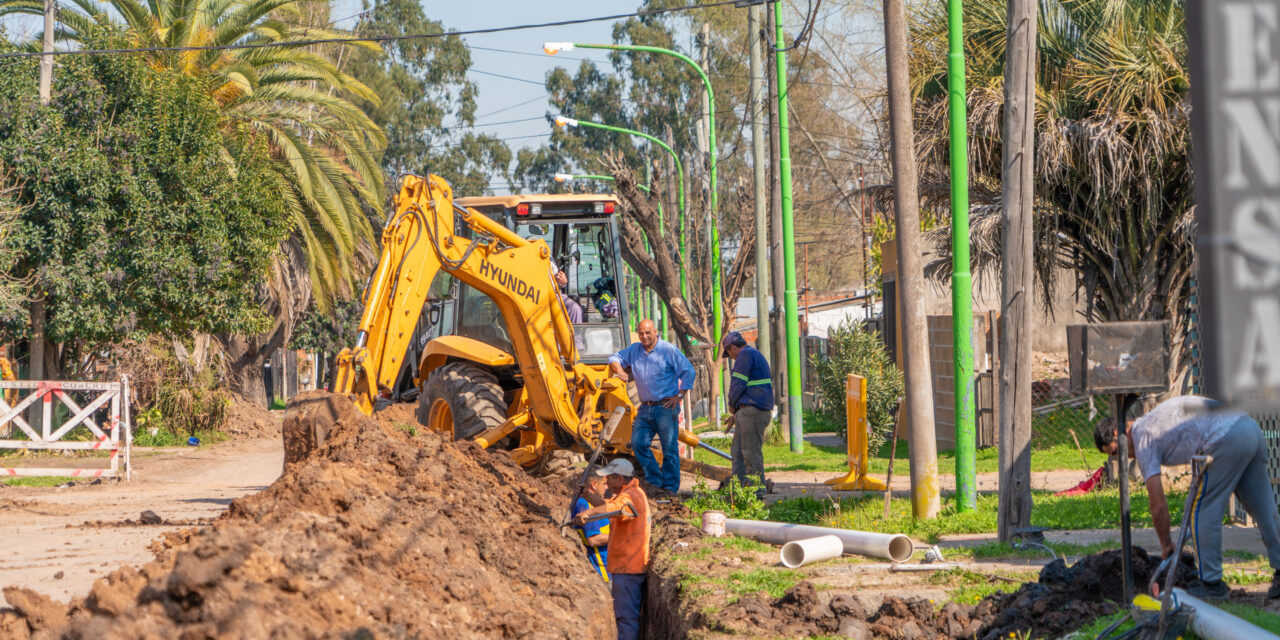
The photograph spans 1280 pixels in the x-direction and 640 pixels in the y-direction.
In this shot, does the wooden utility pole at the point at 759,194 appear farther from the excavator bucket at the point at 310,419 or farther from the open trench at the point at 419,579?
the excavator bucket at the point at 310,419

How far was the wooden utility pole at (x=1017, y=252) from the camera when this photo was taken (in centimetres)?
976

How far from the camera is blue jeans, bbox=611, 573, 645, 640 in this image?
28.7 ft

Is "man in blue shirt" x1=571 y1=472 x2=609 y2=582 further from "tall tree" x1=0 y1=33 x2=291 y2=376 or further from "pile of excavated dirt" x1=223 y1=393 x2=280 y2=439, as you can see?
"pile of excavated dirt" x1=223 y1=393 x2=280 y2=439

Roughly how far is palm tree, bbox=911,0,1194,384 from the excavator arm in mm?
6092

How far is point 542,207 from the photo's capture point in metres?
14.4

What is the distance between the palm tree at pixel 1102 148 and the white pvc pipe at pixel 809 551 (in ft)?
24.4

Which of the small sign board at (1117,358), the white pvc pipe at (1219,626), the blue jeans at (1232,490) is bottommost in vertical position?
the white pvc pipe at (1219,626)

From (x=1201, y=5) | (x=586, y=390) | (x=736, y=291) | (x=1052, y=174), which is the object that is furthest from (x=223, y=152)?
(x=1201, y=5)

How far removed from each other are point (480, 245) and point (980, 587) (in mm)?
6279

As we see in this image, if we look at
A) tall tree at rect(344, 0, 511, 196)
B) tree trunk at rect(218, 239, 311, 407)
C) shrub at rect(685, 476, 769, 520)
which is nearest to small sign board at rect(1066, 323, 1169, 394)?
shrub at rect(685, 476, 769, 520)

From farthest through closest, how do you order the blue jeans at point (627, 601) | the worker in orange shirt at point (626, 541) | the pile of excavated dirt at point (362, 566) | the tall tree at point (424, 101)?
the tall tree at point (424, 101)
the blue jeans at point (627, 601)
the worker in orange shirt at point (626, 541)
the pile of excavated dirt at point (362, 566)

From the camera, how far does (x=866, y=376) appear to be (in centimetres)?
1970

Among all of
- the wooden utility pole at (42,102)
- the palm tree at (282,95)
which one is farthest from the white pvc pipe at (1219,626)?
the palm tree at (282,95)

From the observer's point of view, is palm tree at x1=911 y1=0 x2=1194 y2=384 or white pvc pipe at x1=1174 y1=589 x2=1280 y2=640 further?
palm tree at x1=911 y1=0 x2=1194 y2=384
